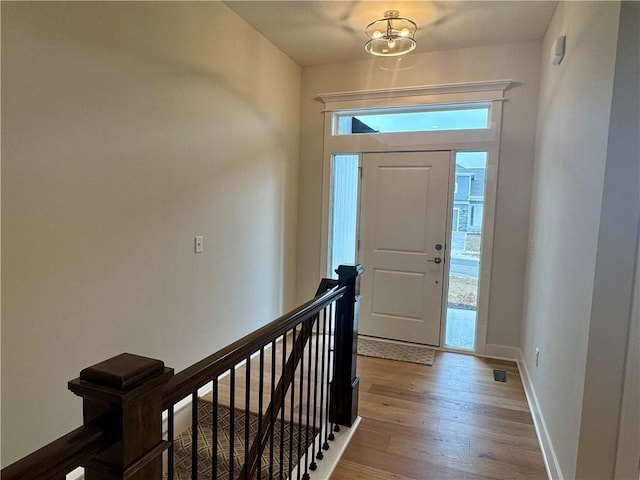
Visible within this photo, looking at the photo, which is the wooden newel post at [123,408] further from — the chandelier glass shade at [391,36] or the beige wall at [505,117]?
the beige wall at [505,117]

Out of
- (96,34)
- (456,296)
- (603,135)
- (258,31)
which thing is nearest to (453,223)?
(456,296)

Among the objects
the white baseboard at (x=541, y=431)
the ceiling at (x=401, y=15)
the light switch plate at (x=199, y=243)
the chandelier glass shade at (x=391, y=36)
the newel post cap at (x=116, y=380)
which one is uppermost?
the ceiling at (x=401, y=15)

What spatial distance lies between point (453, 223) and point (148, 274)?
8.97 feet

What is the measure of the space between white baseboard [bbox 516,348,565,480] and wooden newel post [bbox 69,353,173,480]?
192 cm

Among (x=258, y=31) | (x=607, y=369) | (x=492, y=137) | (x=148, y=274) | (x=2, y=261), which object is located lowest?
(x=607, y=369)

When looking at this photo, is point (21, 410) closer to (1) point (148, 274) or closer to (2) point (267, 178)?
(1) point (148, 274)

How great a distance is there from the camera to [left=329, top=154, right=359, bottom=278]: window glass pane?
13.5 feet

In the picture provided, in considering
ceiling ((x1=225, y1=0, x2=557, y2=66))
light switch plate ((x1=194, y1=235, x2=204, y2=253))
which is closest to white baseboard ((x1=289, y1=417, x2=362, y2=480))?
light switch plate ((x1=194, y1=235, x2=204, y2=253))

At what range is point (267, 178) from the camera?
11.9 ft

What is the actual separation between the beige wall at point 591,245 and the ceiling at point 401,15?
648 mm

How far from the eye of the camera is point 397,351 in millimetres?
3740

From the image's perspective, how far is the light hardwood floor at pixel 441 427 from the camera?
209cm

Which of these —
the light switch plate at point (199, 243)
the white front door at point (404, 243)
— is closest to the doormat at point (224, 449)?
the light switch plate at point (199, 243)

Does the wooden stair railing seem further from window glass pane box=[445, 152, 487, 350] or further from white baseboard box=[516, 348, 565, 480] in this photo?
window glass pane box=[445, 152, 487, 350]
